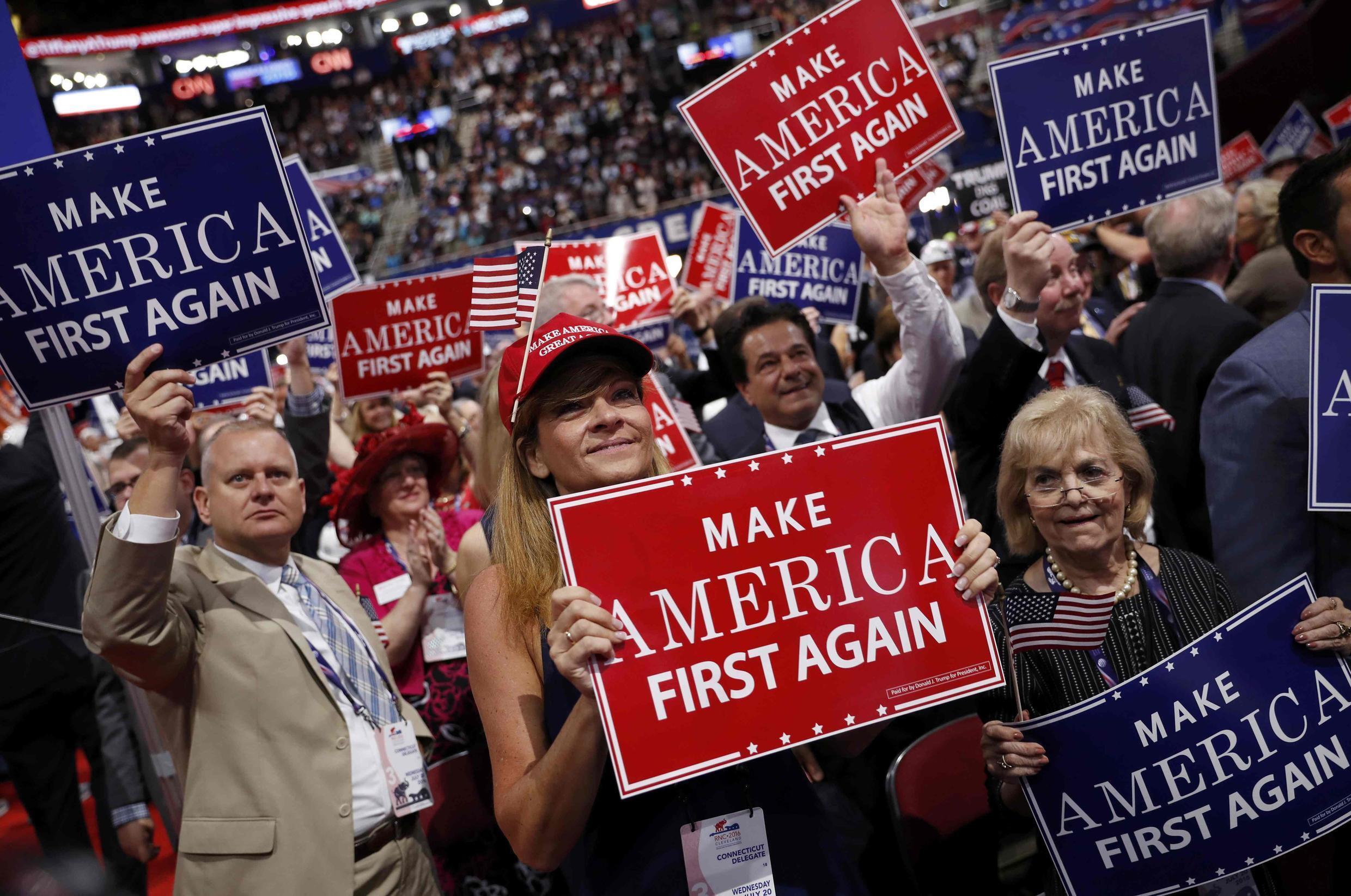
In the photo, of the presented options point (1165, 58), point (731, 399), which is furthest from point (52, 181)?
point (1165, 58)

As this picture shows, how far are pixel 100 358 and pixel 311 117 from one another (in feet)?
130

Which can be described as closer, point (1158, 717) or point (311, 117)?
point (1158, 717)

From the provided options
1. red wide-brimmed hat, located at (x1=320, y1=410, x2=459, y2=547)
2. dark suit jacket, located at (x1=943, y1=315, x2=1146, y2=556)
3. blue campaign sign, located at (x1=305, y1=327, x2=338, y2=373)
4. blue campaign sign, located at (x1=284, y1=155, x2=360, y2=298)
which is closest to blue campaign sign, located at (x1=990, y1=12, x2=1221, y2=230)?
dark suit jacket, located at (x1=943, y1=315, x2=1146, y2=556)

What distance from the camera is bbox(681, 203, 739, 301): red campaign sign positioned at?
6.66m

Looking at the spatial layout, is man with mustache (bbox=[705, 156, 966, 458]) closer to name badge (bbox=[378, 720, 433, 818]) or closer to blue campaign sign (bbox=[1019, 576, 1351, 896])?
blue campaign sign (bbox=[1019, 576, 1351, 896])

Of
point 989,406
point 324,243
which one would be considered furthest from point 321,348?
point 989,406

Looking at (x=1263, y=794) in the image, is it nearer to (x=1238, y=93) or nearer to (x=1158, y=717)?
(x=1158, y=717)

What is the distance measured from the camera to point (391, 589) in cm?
357

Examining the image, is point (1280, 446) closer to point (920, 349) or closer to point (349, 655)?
point (920, 349)

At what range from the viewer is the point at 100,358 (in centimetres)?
237

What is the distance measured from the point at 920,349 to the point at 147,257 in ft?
6.76

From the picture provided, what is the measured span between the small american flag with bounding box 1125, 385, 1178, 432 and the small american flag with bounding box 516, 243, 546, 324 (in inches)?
84.5

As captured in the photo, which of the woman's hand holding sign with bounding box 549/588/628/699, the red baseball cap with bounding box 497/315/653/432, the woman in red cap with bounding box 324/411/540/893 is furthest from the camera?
the woman in red cap with bounding box 324/411/540/893

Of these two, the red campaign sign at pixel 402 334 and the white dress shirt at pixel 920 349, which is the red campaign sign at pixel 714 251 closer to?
the red campaign sign at pixel 402 334
